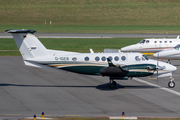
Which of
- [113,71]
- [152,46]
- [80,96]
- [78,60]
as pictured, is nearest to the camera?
[80,96]

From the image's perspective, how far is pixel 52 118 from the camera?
14289 millimetres

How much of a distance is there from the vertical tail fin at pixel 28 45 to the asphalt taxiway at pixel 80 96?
246 cm

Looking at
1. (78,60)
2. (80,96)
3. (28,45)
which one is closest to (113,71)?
(78,60)

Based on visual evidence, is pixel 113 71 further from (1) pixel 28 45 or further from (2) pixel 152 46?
(2) pixel 152 46

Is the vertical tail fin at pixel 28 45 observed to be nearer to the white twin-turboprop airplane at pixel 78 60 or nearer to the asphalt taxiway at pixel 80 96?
the white twin-turboprop airplane at pixel 78 60

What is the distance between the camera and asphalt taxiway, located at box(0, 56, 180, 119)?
1577 cm

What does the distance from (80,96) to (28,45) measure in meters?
5.58

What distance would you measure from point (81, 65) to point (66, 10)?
9233 cm

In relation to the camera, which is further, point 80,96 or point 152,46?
point 152,46

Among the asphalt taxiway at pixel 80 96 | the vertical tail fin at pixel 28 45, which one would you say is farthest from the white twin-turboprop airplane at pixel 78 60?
the asphalt taxiway at pixel 80 96

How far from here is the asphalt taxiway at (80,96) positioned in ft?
51.8

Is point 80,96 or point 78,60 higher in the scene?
point 78,60

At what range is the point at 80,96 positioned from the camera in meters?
19.1

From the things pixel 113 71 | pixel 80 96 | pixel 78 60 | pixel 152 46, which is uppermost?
pixel 152 46
